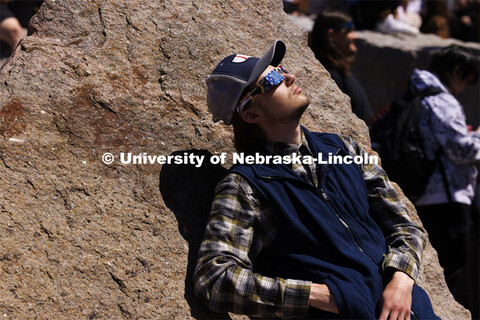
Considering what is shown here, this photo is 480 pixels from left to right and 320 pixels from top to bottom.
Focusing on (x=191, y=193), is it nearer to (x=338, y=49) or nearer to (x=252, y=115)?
(x=252, y=115)

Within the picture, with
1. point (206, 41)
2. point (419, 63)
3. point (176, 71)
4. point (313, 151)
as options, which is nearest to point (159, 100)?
point (176, 71)

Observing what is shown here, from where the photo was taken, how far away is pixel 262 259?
2482 millimetres

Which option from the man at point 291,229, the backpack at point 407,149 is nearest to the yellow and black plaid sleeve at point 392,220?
the man at point 291,229

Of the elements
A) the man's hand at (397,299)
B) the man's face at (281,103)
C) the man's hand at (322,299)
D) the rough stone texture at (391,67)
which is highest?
the man's face at (281,103)

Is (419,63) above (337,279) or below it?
below

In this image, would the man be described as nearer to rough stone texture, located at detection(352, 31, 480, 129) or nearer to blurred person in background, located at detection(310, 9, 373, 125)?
blurred person in background, located at detection(310, 9, 373, 125)

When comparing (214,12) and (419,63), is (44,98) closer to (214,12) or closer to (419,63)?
(214,12)

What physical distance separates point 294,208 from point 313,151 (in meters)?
0.30

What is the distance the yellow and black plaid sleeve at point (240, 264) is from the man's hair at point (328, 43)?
2.16 meters

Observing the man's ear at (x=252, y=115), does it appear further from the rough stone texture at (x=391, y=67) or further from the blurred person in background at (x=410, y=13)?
the blurred person in background at (x=410, y=13)

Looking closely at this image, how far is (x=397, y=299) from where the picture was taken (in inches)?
91.6

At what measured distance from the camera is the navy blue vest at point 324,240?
2.29m

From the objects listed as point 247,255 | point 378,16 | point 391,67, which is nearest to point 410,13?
point 378,16

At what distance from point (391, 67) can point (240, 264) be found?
4.76 metres
